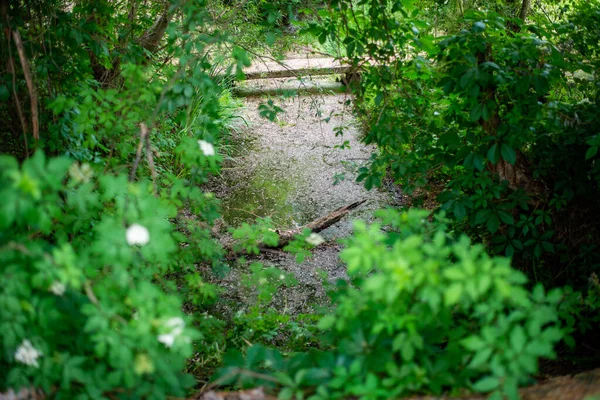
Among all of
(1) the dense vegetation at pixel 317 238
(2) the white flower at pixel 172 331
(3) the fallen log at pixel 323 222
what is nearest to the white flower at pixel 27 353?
(1) the dense vegetation at pixel 317 238

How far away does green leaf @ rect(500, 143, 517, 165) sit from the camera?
209cm

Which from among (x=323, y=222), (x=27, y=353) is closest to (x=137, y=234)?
(x=27, y=353)

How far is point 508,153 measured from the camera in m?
2.10

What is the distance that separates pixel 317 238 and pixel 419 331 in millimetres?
573

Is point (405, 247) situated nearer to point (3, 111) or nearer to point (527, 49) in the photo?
point (527, 49)

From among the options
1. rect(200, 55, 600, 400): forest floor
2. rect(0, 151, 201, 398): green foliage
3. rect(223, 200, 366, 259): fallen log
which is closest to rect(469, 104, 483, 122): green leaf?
rect(200, 55, 600, 400): forest floor

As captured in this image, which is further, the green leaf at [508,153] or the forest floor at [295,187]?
the forest floor at [295,187]

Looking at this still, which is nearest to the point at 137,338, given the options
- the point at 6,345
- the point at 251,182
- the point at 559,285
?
the point at 6,345

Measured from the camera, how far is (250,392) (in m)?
1.41

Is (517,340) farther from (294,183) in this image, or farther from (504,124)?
(294,183)

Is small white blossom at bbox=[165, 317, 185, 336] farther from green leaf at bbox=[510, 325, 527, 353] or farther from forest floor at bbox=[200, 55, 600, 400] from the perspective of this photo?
forest floor at bbox=[200, 55, 600, 400]

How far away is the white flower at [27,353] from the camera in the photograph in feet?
4.11

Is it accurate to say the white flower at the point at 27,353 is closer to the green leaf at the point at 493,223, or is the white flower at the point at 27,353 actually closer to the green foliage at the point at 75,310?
the green foliage at the point at 75,310

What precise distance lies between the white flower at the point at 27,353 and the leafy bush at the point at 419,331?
50cm
